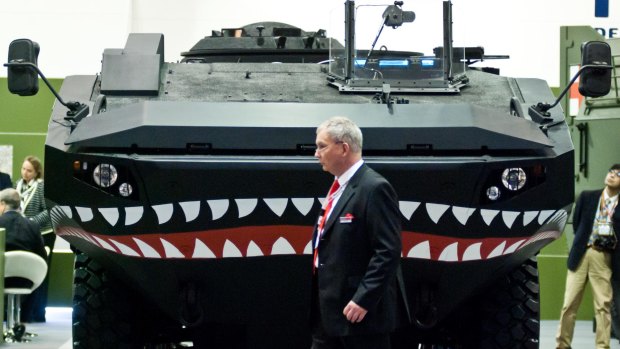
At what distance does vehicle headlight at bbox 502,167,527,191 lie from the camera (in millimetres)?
6184

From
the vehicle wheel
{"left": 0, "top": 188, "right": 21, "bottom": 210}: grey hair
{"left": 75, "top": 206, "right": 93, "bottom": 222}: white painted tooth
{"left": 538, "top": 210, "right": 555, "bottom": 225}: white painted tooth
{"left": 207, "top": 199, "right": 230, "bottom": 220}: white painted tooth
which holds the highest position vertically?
{"left": 207, "top": 199, "right": 230, "bottom": 220}: white painted tooth

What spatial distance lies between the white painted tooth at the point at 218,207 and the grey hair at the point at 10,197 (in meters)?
6.52

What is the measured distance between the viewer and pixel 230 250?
6168 mm

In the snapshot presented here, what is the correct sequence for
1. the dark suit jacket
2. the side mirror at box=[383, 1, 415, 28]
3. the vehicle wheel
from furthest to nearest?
the dark suit jacket, the side mirror at box=[383, 1, 415, 28], the vehicle wheel

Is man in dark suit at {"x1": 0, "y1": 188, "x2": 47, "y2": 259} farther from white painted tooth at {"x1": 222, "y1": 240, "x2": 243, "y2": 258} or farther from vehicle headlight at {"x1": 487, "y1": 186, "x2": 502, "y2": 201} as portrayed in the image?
vehicle headlight at {"x1": 487, "y1": 186, "x2": 502, "y2": 201}

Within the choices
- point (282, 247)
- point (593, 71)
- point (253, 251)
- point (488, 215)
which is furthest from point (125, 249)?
point (593, 71)

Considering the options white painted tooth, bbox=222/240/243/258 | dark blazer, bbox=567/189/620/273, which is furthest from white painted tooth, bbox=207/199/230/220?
dark blazer, bbox=567/189/620/273

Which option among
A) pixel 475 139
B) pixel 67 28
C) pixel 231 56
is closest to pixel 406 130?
pixel 475 139

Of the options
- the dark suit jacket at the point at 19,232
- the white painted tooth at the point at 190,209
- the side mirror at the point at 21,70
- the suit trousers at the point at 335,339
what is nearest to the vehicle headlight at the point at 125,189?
the white painted tooth at the point at 190,209

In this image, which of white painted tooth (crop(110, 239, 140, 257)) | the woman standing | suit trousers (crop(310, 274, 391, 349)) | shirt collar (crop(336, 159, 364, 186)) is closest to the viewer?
suit trousers (crop(310, 274, 391, 349))

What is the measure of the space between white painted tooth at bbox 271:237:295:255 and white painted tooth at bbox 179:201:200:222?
1.30 ft

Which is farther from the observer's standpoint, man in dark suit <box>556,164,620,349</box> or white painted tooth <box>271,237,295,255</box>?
man in dark suit <box>556,164,620,349</box>

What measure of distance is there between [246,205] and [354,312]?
109 cm

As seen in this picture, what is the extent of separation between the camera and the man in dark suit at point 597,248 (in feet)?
36.0
